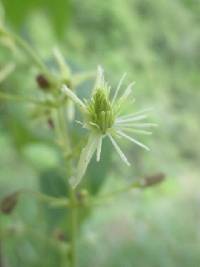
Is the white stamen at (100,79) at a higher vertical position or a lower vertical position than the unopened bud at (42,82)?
lower

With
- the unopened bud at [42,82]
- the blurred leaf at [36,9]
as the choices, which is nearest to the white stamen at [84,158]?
the unopened bud at [42,82]

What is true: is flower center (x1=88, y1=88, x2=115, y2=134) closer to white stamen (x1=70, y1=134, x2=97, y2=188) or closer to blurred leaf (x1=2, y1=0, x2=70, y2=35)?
white stamen (x1=70, y1=134, x2=97, y2=188)

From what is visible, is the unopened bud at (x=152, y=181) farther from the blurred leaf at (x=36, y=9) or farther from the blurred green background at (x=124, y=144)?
the blurred leaf at (x=36, y=9)

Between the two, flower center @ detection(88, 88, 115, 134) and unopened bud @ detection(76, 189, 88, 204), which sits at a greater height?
flower center @ detection(88, 88, 115, 134)

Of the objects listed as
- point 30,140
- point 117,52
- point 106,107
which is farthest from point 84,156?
point 117,52

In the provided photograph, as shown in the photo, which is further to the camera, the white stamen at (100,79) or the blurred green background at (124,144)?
the blurred green background at (124,144)

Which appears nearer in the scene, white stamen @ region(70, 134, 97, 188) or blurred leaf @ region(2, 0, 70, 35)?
white stamen @ region(70, 134, 97, 188)

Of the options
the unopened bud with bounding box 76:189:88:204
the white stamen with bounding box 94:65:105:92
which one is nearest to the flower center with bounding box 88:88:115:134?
the white stamen with bounding box 94:65:105:92

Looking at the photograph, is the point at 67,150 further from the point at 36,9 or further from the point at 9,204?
the point at 36,9

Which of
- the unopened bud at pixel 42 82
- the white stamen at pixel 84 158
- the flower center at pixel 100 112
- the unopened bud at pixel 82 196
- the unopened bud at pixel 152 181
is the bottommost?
the white stamen at pixel 84 158
